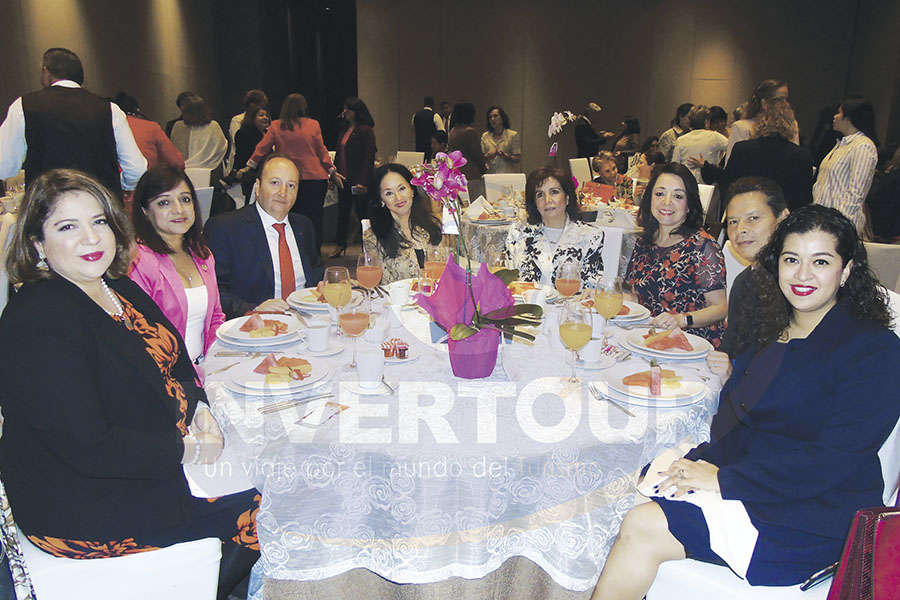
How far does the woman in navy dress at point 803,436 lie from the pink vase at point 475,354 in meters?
0.48

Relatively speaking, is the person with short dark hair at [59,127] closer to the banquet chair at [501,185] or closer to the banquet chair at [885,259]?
the banquet chair at [501,185]

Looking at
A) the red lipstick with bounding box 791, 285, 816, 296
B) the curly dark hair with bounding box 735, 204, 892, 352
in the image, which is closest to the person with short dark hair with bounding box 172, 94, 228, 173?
the curly dark hair with bounding box 735, 204, 892, 352

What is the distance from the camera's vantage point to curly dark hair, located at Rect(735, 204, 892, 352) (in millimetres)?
1521

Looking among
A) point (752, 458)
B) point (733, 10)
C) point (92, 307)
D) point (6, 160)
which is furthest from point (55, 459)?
point (733, 10)

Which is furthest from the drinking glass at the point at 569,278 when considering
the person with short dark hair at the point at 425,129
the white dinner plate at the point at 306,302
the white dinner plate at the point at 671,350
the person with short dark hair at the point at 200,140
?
the person with short dark hair at the point at 425,129

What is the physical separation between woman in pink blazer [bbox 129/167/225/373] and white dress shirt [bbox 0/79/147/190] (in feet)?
3.67

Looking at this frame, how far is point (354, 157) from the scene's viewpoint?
661 cm

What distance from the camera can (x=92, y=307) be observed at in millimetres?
1536

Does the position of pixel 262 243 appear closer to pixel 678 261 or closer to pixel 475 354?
pixel 475 354

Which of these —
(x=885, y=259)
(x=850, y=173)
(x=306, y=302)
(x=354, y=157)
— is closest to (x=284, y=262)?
(x=306, y=302)

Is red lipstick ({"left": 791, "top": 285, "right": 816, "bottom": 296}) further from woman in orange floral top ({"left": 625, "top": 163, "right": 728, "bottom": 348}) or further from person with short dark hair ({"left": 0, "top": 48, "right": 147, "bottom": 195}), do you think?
person with short dark hair ({"left": 0, "top": 48, "right": 147, "bottom": 195})

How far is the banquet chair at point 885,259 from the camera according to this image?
2.93 meters

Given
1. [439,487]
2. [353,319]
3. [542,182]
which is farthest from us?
[542,182]

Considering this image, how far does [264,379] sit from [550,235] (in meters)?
1.87
